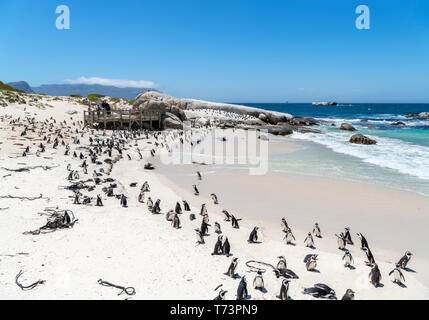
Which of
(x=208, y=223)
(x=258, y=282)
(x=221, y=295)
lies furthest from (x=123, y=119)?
(x=221, y=295)

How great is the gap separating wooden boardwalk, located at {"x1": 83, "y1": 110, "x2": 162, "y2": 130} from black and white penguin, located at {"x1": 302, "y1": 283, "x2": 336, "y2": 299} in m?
30.1

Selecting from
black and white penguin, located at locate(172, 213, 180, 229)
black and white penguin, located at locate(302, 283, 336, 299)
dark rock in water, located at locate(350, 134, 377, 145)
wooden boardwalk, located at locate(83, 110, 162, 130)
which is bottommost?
black and white penguin, located at locate(302, 283, 336, 299)

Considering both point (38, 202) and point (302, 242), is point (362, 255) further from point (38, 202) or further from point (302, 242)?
point (38, 202)

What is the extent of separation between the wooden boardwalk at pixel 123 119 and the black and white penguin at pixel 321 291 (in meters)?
30.1

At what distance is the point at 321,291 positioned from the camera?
19.1ft

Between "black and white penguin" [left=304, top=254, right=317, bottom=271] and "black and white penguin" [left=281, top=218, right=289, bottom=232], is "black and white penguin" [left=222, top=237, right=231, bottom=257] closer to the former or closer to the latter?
"black and white penguin" [left=304, top=254, right=317, bottom=271]

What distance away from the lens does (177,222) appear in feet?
29.5

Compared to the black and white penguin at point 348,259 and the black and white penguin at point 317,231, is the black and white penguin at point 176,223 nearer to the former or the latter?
the black and white penguin at point 317,231

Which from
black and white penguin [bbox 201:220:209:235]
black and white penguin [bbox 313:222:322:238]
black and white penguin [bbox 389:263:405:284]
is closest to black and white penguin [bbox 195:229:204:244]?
black and white penguin [bbox 201:220:209:235]

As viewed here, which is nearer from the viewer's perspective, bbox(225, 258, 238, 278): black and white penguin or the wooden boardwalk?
bbox(225, 258, 238, 278): black and white penguin

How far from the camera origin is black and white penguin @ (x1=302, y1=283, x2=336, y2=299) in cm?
579

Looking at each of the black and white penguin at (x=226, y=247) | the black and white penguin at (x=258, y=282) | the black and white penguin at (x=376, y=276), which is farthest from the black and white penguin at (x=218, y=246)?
the black and white penguin at (x=376, y=276)
